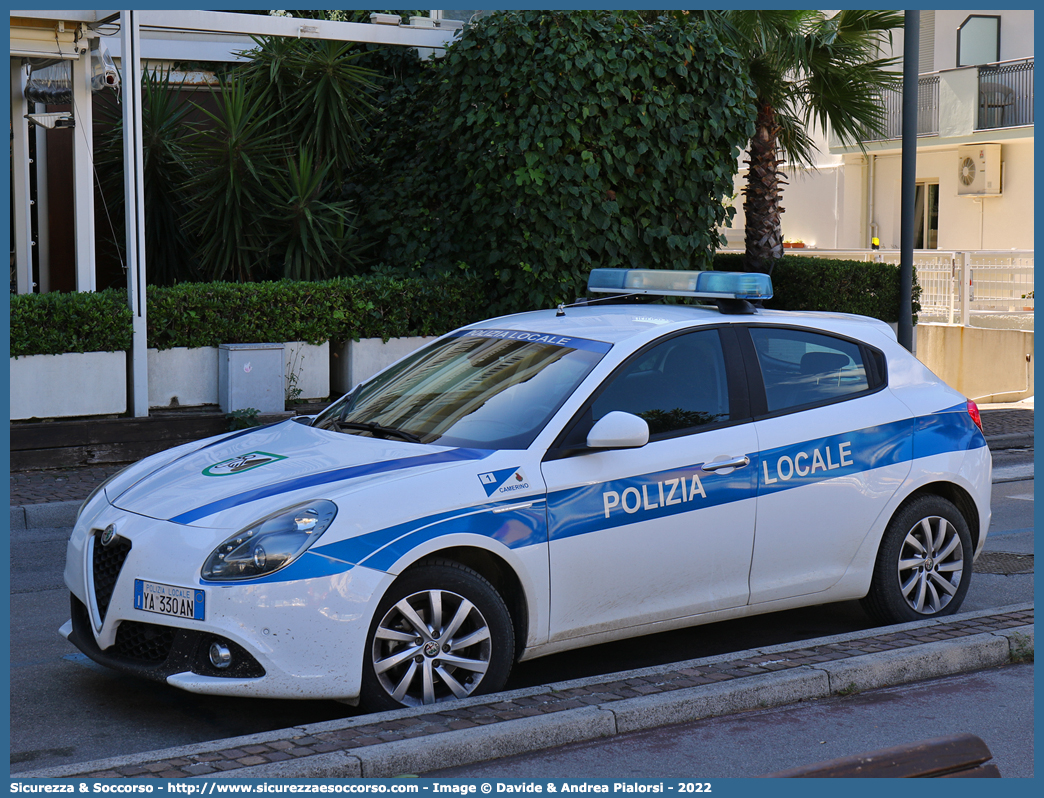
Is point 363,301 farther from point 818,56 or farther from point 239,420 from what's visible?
point 818,56

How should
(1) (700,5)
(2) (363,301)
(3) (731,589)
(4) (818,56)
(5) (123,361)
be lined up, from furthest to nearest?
1. (4) (818,56)
2. (1) (700,5)
3. (2) (363,301)
4. (5) (123,361)
5. (3) (731,589)

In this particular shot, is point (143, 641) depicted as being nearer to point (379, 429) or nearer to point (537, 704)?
point (379, 429)

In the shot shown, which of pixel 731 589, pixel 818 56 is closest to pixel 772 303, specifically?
pixel 818 56

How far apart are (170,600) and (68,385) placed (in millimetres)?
6735

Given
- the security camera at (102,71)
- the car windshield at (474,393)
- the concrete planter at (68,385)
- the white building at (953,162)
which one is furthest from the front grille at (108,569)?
the white building at (953,162)

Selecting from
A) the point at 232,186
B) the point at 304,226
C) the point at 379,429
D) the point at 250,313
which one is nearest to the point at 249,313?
the point at 250,313

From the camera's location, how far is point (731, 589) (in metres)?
5.24

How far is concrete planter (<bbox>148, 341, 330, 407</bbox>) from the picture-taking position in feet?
36.1

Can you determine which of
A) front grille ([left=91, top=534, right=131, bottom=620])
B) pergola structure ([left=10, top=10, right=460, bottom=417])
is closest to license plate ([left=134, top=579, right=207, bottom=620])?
front grille ([left=91, top=534, right=131, bottom=620])

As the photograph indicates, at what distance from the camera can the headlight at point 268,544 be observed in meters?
4.21

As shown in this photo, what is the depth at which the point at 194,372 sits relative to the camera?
11188 mm

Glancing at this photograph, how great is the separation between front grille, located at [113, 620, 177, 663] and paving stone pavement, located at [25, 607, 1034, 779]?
0.57 meters

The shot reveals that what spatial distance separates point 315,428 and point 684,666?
6.47 feet

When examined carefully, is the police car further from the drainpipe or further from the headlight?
the drainpipe
